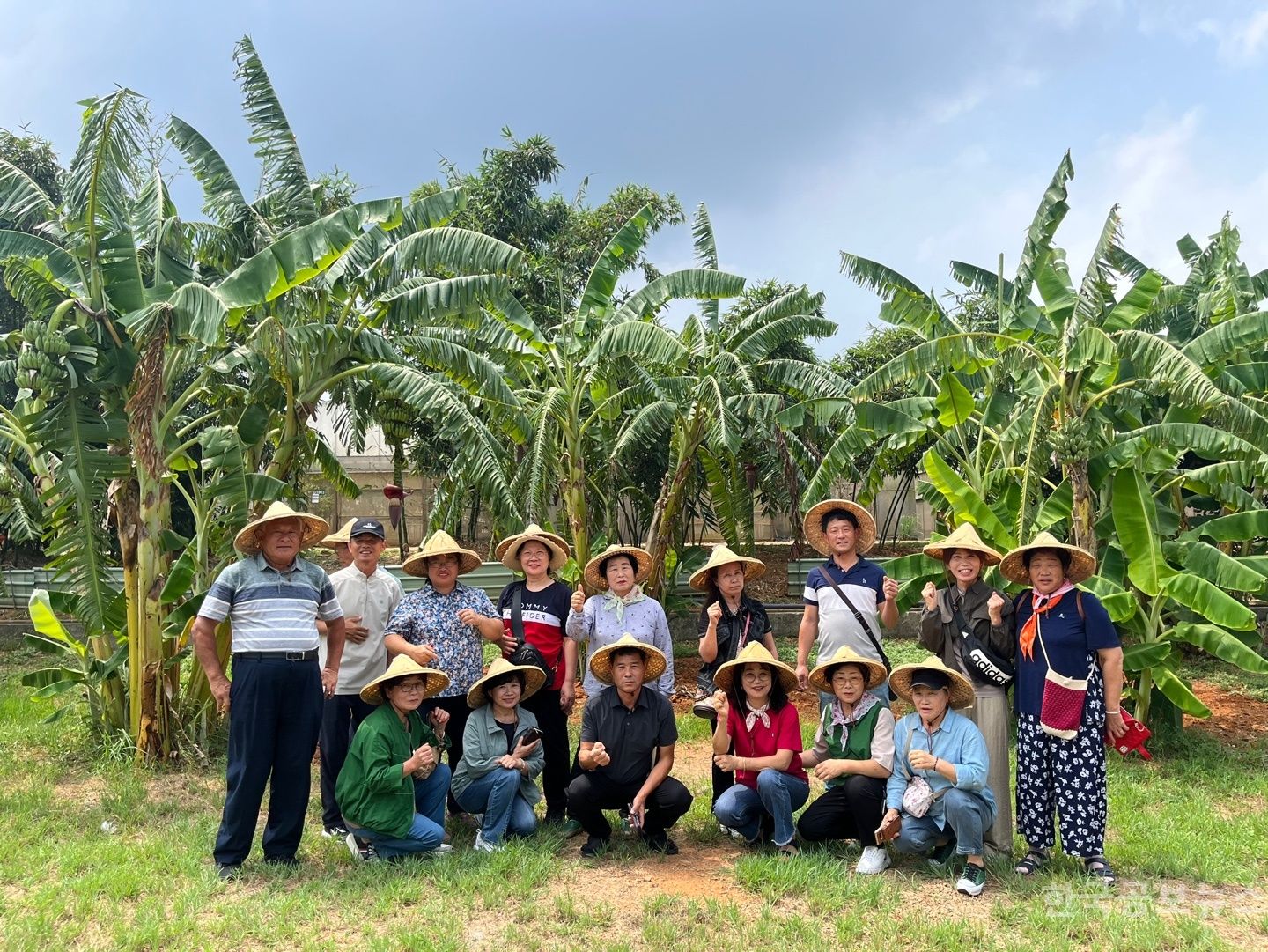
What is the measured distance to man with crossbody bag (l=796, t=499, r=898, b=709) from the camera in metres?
5.05

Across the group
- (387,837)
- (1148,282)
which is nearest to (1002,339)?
(1148,282)

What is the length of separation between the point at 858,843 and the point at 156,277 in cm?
554

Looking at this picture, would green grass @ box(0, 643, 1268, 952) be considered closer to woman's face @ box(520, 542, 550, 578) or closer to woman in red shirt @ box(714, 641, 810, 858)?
woman in red shirt @ box(714, 641, 810, 858)

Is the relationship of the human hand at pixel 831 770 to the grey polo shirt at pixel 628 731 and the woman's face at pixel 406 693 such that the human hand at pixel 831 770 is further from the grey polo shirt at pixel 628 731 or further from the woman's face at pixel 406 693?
the woman's face at pixel 406 693

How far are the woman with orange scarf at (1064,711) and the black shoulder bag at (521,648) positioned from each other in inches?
93.9

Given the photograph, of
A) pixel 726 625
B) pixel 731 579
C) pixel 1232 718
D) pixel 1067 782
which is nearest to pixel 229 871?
pixel 726 625

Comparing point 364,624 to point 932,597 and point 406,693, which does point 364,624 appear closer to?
point 406,693

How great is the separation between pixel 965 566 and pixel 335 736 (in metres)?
3.42

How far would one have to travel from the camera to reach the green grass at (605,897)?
3.83 meters

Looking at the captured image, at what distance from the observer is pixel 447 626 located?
5.16 metres

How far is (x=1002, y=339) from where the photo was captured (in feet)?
23.6

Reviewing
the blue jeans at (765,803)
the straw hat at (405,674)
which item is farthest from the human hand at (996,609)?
the straw hat at (405,674)

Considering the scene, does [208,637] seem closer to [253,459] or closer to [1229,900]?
[253,459]

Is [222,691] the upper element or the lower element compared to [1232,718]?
upper
